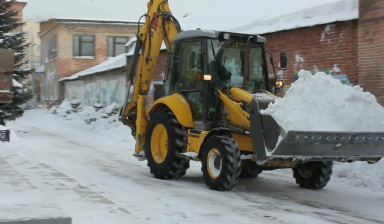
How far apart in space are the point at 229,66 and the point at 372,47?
421 centimetres

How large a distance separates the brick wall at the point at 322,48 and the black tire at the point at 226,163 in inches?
167

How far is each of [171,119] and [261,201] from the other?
2614mm

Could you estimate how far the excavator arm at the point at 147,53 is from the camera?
11398 mm

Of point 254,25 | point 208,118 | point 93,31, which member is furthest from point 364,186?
point 93,31

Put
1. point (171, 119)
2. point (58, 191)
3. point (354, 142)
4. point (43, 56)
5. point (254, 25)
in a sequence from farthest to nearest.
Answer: point (43, 56)
point (254, 25)
point (171, 119)
point (58, 191)
point (354, 142)

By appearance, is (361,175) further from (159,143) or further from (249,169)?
(159,143)

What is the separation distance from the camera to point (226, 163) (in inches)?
337

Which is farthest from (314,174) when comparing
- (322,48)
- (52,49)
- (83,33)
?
(52,49)

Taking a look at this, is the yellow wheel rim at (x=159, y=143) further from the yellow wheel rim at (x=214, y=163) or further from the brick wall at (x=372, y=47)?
the brick wall at (x=372, y=47)

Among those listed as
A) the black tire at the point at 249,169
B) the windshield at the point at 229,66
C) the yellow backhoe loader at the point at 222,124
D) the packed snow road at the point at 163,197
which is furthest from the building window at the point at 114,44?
the windshield at the point at 229,66

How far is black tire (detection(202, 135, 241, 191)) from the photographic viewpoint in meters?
8.54

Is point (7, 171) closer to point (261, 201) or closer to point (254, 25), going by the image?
point (261, 201)

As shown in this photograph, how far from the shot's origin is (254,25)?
1762 cm

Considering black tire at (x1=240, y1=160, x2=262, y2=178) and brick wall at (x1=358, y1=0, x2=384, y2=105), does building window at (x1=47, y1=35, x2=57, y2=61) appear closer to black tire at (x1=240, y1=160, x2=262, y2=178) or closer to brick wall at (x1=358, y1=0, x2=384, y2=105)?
brick wall at (x1=358, y1=0, x2=384, y2=105)
